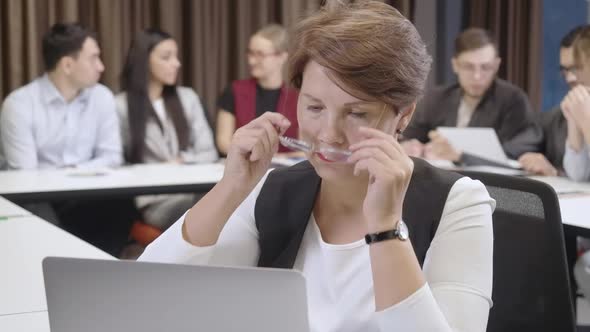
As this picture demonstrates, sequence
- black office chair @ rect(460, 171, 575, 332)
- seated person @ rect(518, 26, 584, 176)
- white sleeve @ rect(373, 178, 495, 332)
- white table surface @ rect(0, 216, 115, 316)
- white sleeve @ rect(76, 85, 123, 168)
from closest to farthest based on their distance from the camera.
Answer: white sleeve @ rect(373, 178, 495, 332) → white table surface @ rect(0, 216, 115, 316) → black office chair @ rect(460, 171, 575, 332) → seated person @ rect(518, 26, 584, 176) → white sleeve @ rect(76, 85, 123, 168)

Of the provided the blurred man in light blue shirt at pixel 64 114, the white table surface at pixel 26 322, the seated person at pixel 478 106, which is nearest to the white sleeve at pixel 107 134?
the blurred man in light blue shirt at pixel 64 114

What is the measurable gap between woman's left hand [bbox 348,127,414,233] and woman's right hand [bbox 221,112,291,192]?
243 millimetres

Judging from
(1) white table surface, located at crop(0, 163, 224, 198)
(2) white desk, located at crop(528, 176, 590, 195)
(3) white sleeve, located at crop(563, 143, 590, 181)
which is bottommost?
(1) white table surface, located at crop(0, 163, 224, 198)

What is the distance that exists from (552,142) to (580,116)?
760 mm

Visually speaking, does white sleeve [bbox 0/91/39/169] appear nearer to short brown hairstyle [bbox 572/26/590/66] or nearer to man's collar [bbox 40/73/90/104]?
man's collar [bbox 40/73/90/104]

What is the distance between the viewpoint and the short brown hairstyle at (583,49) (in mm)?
3309

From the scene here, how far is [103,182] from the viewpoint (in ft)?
11.1

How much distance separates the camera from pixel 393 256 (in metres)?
1.10

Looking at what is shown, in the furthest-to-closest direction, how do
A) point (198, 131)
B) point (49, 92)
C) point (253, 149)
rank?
point (198, 131), point (49, 92), point (253, 149)

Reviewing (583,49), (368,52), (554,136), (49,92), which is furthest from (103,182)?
(368,52)

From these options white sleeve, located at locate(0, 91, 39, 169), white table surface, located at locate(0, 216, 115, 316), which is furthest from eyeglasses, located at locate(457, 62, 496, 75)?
white table surface, located at locate(0, 216, 115, 316)

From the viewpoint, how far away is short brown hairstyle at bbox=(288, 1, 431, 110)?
123 cm

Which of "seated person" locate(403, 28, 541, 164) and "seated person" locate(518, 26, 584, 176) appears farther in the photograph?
"seated person" locate(403, 28, 541, 164)

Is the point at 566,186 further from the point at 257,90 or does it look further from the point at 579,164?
the point at 257,90
